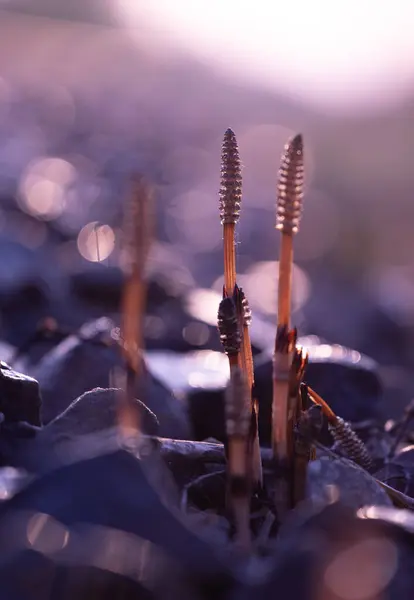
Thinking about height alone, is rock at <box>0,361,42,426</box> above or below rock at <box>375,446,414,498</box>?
above

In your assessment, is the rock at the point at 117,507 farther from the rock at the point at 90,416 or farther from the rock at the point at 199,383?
the rock at the point at 199,383

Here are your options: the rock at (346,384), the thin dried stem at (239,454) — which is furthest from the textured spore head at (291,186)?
the rock at (346,384)

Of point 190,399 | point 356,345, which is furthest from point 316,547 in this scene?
point 356,345

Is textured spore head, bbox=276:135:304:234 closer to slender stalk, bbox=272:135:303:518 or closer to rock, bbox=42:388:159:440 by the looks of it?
slender stalk, bbox=272:135:303:518

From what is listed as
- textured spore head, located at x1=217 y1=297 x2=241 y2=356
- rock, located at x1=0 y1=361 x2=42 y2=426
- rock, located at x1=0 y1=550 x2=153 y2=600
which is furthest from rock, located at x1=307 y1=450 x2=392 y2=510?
rock, located at x1=0 y1=361 x2=42 y2=426

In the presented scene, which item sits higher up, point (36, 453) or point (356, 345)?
point (36, 453)

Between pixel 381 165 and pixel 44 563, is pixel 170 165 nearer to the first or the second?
pixel 381 165
